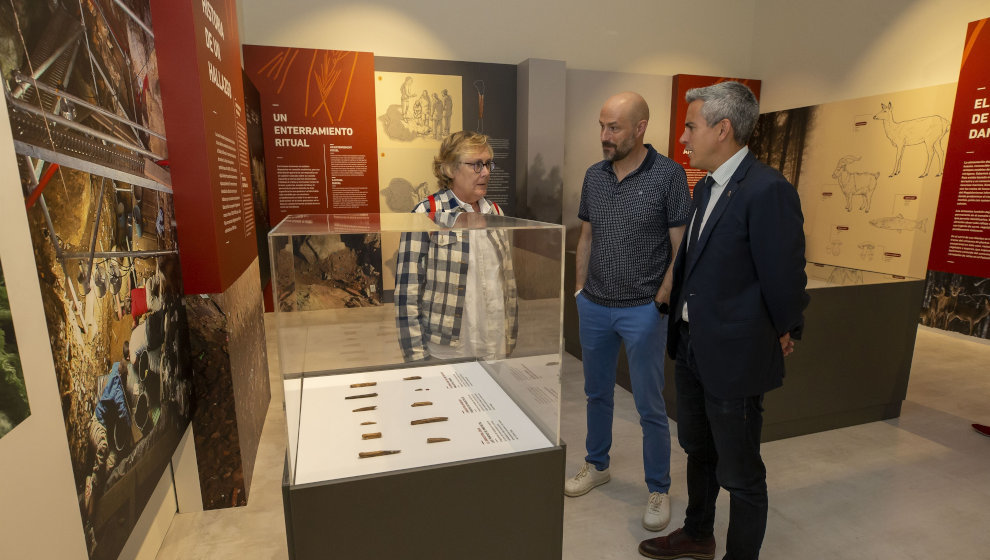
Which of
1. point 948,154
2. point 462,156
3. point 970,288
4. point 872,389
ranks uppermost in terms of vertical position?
point 948,154

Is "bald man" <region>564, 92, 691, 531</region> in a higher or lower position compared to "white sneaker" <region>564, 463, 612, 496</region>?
higher

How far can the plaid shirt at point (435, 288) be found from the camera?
48.5 inches

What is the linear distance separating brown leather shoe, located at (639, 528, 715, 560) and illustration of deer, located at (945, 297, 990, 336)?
443 cm

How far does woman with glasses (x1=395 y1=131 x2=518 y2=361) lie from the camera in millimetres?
1234

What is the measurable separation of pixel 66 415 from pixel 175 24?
1489mm

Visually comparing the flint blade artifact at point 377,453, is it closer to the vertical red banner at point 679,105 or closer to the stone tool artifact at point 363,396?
the stone tool artifact at point 363,396

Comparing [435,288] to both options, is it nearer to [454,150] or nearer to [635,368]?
[454,150]

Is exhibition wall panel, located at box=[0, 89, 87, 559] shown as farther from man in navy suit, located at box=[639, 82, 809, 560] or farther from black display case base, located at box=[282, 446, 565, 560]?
man in navy suit, located at box=[639, 82, 809, 560]

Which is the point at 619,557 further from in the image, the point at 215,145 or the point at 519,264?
the point at 215,145

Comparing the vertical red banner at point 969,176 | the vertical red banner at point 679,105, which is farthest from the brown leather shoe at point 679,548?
the vertical red banner at point 679,105

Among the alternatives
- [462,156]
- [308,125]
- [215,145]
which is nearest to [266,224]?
[308,125]

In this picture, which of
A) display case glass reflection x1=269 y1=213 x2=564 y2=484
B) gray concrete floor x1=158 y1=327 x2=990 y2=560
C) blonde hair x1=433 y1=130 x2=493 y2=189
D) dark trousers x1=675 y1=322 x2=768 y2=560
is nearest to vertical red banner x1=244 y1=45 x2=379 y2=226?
gray concrete floor x1=158 y1=327 x2=990 y2=560

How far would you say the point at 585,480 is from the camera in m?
2.44

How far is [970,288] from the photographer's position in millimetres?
4711
